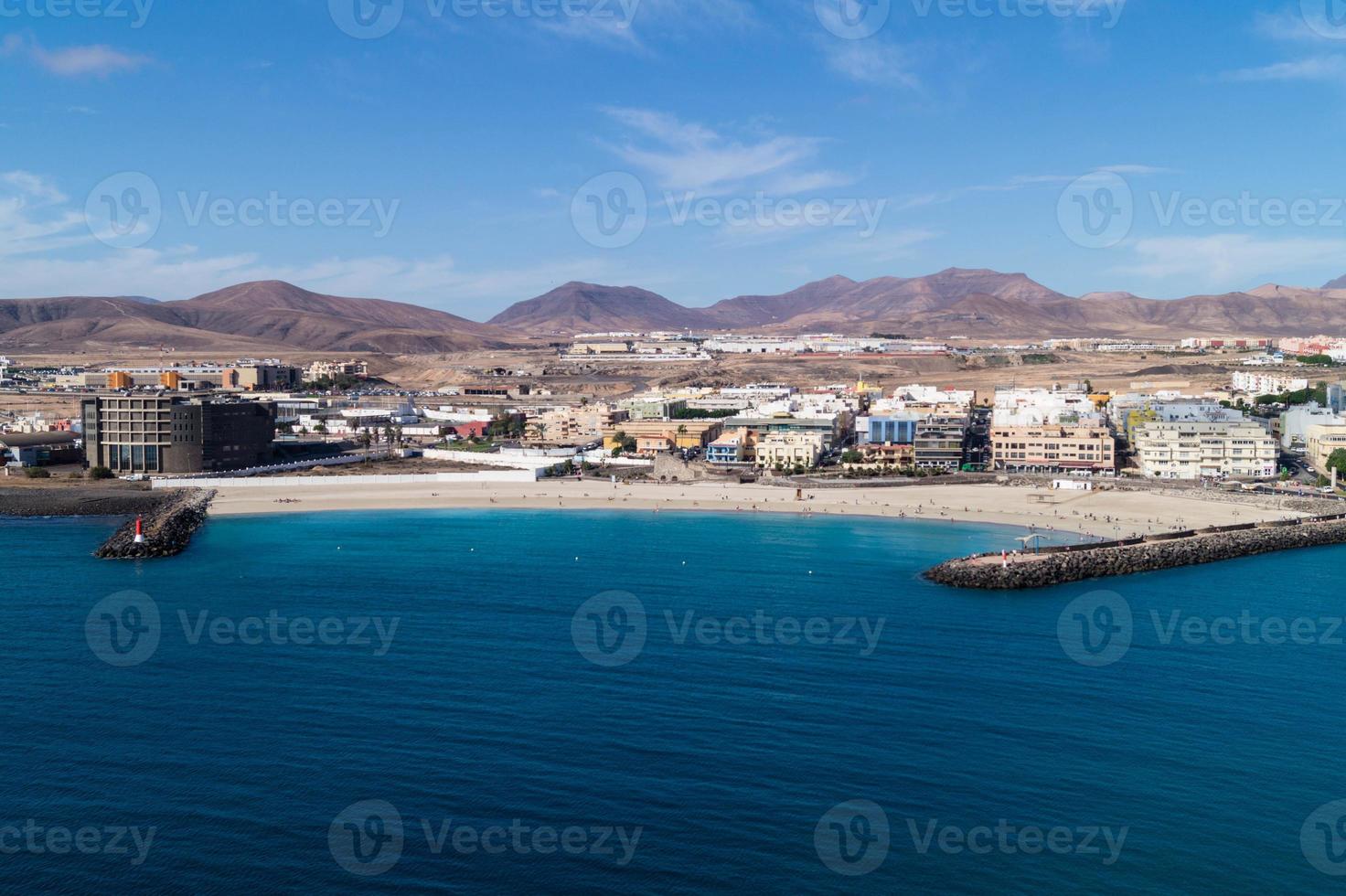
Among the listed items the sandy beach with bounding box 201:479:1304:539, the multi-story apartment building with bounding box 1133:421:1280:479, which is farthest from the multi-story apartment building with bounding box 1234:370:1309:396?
the sandy beach with bounding box 201:479:1304:539

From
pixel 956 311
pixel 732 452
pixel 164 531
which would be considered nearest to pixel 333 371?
pixel 732 452

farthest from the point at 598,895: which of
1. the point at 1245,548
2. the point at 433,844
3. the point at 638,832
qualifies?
the point at 1245,548

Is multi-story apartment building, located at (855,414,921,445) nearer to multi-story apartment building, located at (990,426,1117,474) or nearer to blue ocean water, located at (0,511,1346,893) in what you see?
multi-story apartment building, located at (990,426,1117,474)

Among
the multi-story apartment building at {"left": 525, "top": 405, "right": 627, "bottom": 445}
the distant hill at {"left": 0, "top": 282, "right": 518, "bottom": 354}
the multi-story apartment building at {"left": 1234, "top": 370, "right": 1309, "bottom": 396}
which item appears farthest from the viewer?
the distant hill at {"left": 0, "top": 282, "right": 518, "bottom": 354}

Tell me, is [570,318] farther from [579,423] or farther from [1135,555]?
[1135,555]

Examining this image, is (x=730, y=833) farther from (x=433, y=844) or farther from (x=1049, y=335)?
(x=1049, y=335)

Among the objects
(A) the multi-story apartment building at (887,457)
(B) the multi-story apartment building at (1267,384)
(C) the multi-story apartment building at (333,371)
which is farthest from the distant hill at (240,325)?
(A) the multi-story apartment building at (887,457)

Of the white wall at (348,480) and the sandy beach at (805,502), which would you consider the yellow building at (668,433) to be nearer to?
the white wall at (348,480)
